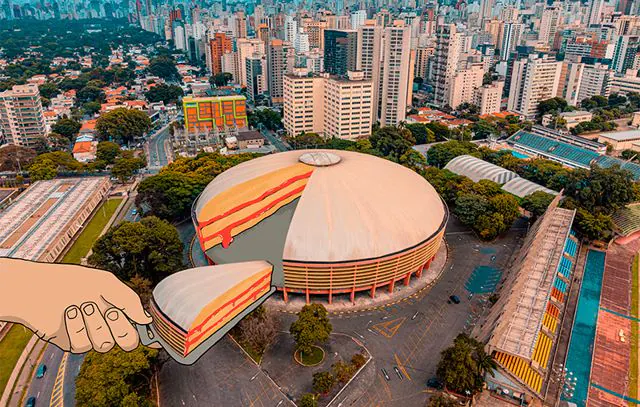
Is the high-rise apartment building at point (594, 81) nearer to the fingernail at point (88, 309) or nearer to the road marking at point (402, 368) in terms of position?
the road marking at point (402, 368)

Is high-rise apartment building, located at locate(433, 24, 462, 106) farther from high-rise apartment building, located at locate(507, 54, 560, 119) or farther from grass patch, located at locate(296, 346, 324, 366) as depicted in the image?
grass patch, located at locate(296, 346, 324, 366)

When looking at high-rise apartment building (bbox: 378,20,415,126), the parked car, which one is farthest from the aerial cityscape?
high-rise apartment building (bbox: 378,20,415,126)

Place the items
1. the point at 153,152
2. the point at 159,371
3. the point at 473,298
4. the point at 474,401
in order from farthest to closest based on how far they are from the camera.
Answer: the point at 153,152 < the point at 473,298 < the point at 159,371 < the point at 474,401

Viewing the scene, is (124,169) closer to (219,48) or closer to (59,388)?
(59,388)

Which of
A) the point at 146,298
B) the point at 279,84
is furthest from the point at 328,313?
the point at 279,84

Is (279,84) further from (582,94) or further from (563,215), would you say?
(563,215)

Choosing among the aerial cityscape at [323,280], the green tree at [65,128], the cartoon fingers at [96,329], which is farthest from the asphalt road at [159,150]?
the cartoon fingers at [96,329]
